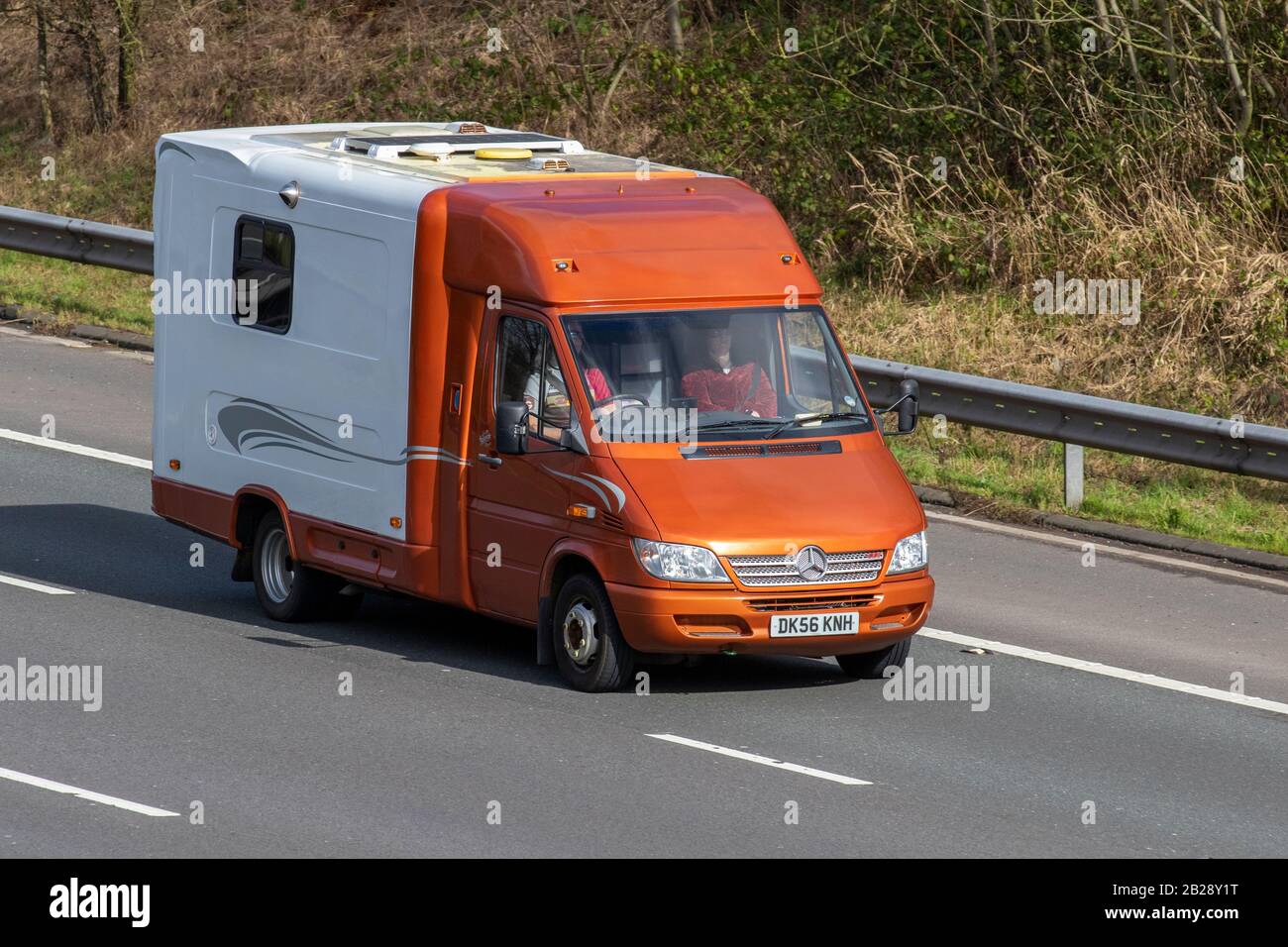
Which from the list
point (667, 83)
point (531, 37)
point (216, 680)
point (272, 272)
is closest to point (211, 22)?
point (531, 37)

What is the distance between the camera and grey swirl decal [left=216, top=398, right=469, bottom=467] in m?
12.1

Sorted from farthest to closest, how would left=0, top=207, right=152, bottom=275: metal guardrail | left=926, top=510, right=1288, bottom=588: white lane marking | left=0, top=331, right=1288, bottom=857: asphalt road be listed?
left=0, top=207, right=152, bottom=275: metal guardrail
left=926, top=510, right=1288, bottom=588: white lane marking
left=0, top=331, right=1288, bottom=857: asphalt road

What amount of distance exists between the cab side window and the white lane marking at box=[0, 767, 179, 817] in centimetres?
313

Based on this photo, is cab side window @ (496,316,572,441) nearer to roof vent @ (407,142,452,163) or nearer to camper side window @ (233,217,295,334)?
roof vent @ (407,142,452,163)

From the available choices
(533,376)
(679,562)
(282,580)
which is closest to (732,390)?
(533,376)

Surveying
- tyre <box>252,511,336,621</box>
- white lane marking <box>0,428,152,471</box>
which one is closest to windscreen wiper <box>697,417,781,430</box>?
tyre <box>252,511,336,621</box>

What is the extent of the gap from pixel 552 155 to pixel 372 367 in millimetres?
1847

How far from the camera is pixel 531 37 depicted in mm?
26234

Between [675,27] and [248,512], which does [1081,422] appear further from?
[675,27]

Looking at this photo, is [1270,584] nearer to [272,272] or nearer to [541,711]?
[541,711]

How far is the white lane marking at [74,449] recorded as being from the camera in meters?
16.8

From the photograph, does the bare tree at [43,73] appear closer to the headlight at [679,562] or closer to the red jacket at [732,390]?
the red jacket at [732,390]

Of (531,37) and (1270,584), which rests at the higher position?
(531,37)

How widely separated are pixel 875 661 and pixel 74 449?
7691 mm
